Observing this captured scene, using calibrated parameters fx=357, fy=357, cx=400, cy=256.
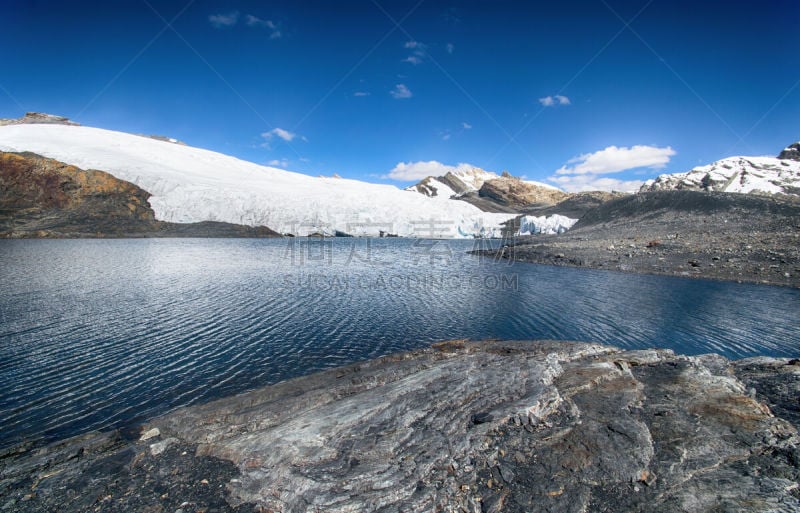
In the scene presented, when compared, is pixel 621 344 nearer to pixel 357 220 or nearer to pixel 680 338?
pixel 680 338

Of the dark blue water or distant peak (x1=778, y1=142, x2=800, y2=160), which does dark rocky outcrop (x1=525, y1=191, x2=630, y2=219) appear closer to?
distant peak (x1=778, y1=142, x2=800, y2=160)

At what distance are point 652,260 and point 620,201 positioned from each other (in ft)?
97.1

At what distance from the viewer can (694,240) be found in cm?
3406

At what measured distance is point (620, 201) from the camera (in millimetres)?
55875

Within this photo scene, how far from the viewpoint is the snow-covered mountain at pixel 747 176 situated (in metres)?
69.7

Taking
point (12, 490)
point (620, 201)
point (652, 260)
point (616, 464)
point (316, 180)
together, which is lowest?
point (12, 490)

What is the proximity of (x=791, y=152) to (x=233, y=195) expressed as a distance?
142355 millimetres

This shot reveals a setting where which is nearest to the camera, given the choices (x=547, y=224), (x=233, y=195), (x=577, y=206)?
(x=547, y=224)

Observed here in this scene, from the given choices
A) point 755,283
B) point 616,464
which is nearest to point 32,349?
point 616,464

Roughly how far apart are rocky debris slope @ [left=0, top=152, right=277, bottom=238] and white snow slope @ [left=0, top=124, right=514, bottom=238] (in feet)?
8.97

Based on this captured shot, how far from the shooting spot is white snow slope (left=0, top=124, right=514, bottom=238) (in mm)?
68188

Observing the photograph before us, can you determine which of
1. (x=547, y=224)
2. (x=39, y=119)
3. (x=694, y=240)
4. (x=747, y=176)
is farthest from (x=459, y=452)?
(x=39, y=119)

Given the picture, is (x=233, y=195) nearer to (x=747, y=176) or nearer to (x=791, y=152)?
(x=747, y=176)

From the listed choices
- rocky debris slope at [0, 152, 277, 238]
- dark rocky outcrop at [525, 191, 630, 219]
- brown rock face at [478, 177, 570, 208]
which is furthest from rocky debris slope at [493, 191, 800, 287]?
brown rock face at [478, 177, 570, 208]
